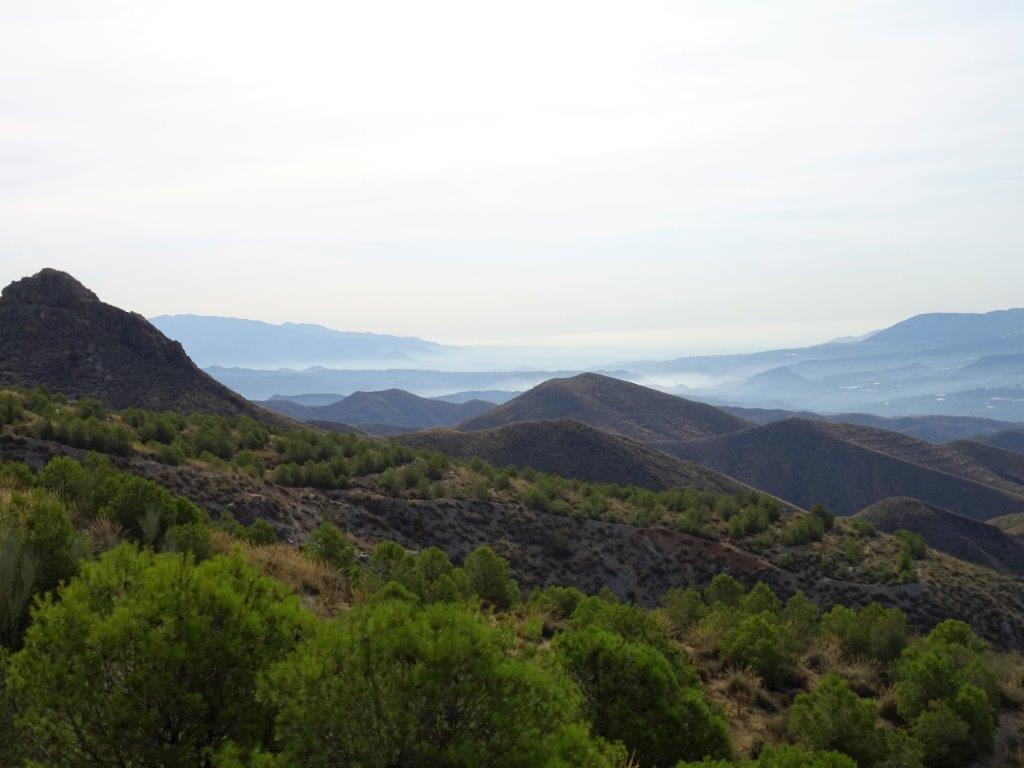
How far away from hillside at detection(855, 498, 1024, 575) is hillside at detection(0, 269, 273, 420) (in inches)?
2080

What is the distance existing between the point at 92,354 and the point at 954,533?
223 ft

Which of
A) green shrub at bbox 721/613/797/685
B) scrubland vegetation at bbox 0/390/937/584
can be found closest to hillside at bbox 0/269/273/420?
scrubland vegetation at bbox 0/390/937/584

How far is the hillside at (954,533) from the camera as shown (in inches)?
2426

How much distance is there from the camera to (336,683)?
183 inches

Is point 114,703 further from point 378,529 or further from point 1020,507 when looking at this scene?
point 1020,507

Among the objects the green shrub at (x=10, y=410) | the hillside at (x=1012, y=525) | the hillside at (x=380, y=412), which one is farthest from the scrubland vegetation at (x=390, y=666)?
the hillside at (x=380, y=412)

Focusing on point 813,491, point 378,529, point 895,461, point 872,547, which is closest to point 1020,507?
point 895,461

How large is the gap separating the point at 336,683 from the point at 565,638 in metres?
5.92

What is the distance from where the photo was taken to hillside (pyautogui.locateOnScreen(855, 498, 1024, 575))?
2426 inches

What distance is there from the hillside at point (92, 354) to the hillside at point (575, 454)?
19207mm

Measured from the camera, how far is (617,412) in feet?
383

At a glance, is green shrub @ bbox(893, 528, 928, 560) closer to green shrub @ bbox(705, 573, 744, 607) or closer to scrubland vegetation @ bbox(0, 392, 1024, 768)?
green shrub @ bbox(705, 573, 744, 607)

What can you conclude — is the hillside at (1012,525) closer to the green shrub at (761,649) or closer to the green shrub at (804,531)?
the green shrub at (804,531)

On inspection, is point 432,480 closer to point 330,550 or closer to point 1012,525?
point 330,550
